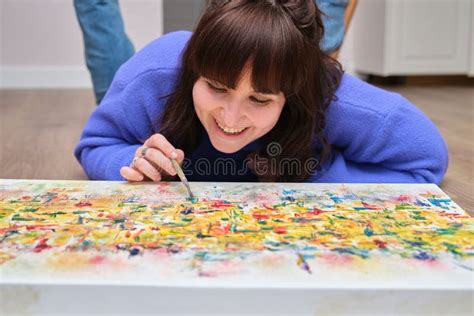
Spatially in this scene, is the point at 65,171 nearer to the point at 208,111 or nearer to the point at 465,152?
the point at 208,111

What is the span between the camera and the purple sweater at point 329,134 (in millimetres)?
1088

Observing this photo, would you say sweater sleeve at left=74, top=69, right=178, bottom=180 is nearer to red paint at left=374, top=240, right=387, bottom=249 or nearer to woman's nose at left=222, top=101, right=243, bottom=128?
woman's nose at left=222, top=101, right=243, bottom=128

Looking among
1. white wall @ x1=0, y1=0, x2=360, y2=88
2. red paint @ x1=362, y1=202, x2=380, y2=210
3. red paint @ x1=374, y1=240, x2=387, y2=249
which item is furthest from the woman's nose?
white wall @ x1=0, y1=0, x2=360, y2=88

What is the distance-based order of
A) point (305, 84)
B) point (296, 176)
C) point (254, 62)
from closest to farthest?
1. point (254, 62)
2. point (305, 84)
3. point (296, 176)

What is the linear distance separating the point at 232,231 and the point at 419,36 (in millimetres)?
2791

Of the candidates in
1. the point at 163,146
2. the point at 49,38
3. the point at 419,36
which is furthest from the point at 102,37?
the point at 419,36

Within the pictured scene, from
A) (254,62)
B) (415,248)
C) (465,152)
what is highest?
(254,62)

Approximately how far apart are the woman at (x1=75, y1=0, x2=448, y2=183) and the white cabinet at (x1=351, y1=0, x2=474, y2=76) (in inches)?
82.4

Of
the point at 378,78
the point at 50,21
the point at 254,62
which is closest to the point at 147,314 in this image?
the point at 254,62

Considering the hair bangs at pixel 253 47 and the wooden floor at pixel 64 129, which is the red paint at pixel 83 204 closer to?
the hair bangs at pixel 253 47

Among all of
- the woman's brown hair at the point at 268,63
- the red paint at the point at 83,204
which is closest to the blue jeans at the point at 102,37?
the woman's brown hair at the point at 268,63

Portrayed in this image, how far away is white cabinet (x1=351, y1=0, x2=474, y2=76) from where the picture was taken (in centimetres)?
315

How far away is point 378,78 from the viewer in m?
3.53

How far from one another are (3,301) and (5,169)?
92 cm
